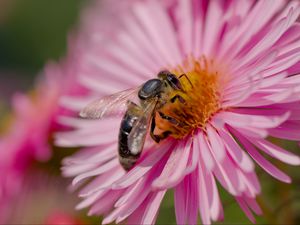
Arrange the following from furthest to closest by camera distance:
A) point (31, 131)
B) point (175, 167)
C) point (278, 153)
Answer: point (31, 131) < point (175, 167) < point (278, 153)

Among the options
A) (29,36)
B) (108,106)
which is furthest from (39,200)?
(29,36)

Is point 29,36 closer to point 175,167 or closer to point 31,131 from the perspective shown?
point 31,131

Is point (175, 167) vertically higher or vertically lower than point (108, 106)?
lower

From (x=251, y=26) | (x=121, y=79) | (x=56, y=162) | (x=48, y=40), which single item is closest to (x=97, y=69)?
(x=121, y=79)

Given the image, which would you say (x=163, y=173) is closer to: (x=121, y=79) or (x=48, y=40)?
(x=121, y=79)

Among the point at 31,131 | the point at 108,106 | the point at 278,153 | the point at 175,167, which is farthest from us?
the point at 31,131

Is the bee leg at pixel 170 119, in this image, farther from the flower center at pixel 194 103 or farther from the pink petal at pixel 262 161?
the pink petal at pixel 262 161

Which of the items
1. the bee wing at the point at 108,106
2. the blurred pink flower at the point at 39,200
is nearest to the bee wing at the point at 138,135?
the bee wing at the point at 108,106
